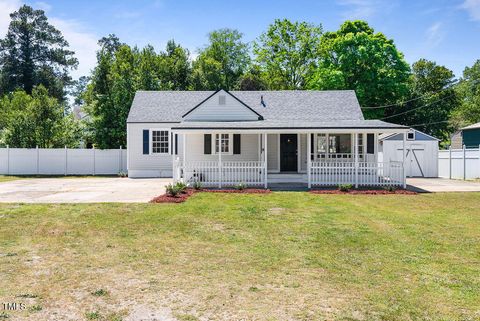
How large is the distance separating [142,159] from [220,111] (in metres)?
6.06

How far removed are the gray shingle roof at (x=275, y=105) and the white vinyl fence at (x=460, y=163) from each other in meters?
6.65

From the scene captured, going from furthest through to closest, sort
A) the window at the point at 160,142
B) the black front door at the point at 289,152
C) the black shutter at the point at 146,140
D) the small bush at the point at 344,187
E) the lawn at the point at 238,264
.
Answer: the window at the point at 160,142, the black shutter at the point at 146,140, the black front door at the point at 289,152, the small bush at the point at 344,187, the lawn at the point at 238,264

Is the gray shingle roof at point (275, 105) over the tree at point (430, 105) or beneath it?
beneath

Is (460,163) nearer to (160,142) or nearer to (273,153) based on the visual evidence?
(273,153)

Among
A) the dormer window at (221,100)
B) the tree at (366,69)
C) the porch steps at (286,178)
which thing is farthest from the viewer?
the tree at (366,69)

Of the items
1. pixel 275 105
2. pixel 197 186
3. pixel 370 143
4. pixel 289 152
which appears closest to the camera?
pixel 197 186

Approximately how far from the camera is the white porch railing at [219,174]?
18.3 m

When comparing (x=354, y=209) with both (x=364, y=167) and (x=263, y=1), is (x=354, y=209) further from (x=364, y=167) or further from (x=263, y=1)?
(x=263, y=1)

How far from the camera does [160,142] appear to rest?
80.7 ft

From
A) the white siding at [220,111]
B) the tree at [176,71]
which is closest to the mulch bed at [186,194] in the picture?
the white siding at [220,111]

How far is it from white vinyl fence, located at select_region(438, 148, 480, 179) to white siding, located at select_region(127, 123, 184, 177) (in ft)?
57.6

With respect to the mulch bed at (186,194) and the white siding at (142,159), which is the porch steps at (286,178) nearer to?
the mulch bed at (186,194)

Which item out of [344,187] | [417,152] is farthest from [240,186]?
[417,152]

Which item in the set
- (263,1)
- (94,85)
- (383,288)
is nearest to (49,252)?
(383,288)
